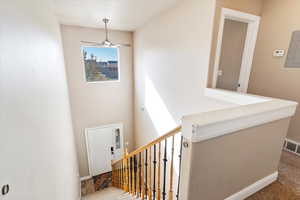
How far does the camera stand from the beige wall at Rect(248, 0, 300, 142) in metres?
2.19

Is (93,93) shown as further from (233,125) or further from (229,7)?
(233,125)

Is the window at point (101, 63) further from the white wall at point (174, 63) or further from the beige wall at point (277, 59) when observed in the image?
the beige wall at point (277, 59)

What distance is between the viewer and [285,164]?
1993 mm

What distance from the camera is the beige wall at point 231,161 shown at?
1025 mm

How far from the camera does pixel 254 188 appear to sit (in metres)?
1.47

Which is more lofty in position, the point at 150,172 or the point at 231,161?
the point at 231,161

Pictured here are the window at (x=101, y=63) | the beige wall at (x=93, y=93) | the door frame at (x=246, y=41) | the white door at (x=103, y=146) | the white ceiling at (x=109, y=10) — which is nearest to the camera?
the door frame at (x=246, y=41)

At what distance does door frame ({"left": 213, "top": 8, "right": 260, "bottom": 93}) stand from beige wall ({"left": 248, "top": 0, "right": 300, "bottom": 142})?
0.23 meters

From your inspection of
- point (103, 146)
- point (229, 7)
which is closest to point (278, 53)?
point (229, 7)

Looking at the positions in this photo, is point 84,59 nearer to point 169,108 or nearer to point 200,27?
point 169,108

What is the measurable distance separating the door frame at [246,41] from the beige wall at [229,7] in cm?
6

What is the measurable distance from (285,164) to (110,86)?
436cm

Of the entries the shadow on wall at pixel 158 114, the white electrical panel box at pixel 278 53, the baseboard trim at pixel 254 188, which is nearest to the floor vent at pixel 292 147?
the baseboard trim at pixel 254 188

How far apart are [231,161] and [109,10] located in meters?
3.16
